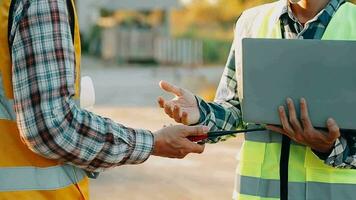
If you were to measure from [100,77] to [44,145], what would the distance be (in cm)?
1642

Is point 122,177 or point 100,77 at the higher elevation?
point 122,177

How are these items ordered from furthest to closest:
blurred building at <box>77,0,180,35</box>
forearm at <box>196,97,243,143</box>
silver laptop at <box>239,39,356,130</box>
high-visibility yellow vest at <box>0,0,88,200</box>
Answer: blurred building at <box>77,0,180,35</box> → forearm at <box>196,97,243,143</box> → silver laptop at <box>239,39,356,130</box> → high-visibility yellow vest at <box>0,0,88,200</box>

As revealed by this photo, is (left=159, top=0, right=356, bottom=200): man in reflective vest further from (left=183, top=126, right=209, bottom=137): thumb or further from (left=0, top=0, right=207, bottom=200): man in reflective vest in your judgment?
(left=0, top=0, right=207, bottom=200): man in reflective vest

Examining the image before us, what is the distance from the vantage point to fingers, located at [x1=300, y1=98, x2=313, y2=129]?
8.54 feet

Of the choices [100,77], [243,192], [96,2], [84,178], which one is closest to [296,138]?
[243,192]

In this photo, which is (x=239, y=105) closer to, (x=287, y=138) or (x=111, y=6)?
(x=287, y=138)

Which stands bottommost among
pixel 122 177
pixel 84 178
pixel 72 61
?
pixel 122 177

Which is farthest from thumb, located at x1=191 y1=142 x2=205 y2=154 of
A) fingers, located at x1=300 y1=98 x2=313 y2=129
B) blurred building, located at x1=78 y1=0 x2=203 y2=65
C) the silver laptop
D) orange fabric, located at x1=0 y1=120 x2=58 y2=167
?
blurred building, located at x1=78 y1=0 x2=203 y2=65

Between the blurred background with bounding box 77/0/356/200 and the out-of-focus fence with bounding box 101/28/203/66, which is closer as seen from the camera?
the blurred background with bounding box 77/0/356/200

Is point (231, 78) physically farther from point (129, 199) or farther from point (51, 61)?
point (129, 199)

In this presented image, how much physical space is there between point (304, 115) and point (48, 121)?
0.80 meters

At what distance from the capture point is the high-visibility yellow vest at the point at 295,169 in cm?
285

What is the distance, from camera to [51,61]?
2.30 metres

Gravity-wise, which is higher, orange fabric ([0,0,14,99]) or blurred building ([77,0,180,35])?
orange fabric ([0,0,14,99])
